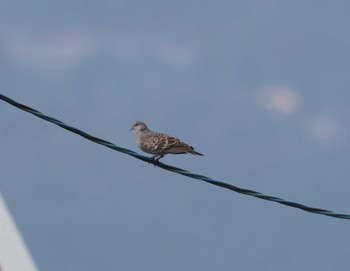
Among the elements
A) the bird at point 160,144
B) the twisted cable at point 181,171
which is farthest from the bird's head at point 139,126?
the twisted cable at point 181,171

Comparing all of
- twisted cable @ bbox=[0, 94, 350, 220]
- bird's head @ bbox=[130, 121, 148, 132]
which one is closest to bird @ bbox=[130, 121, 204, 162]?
bird's head @ bbox=[130, 121, 148, 132]

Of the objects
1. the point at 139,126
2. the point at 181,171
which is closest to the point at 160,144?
the point at 139,126

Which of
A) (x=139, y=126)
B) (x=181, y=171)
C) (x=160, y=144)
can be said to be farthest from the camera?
(x=139, y=126)

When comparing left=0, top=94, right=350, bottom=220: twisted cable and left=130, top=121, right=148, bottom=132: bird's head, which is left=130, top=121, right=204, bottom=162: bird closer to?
left=130, top=121, right=148, bottom=132: bird's head

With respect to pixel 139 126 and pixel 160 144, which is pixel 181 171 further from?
pixel 139 126

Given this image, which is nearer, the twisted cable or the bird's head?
the twisted cable

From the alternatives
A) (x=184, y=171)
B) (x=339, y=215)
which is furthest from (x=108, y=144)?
(x=339, y=215)

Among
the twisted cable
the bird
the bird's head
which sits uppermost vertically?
the bird's head

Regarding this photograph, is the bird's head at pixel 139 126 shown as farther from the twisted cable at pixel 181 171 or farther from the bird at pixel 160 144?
the twisted cable at pixel 181 171
